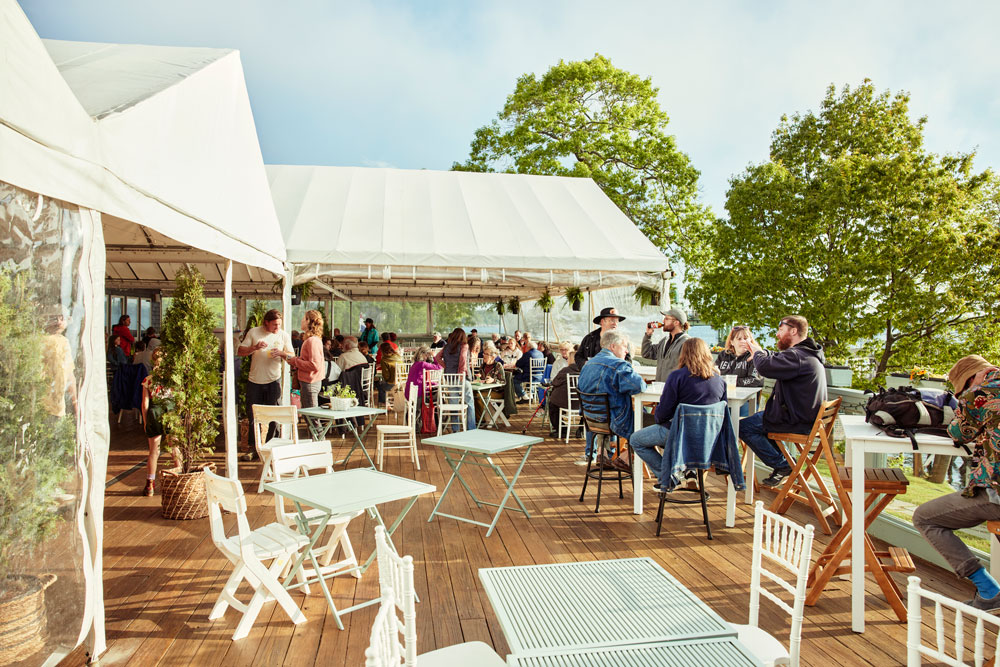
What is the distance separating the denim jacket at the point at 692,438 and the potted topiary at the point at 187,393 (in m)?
3.55

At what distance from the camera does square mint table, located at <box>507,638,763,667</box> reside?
1490 mm

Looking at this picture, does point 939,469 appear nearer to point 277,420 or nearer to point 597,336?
point 597,336

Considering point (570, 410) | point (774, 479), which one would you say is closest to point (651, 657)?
point (774, 479)

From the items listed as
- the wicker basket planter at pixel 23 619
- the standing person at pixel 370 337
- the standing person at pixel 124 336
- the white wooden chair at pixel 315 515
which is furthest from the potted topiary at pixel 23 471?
the standing person at pixel 370 337

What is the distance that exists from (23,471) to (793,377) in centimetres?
447

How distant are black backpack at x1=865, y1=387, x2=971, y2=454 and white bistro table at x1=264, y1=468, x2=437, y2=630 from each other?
2301 mm

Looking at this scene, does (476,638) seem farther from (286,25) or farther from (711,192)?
(711,192)

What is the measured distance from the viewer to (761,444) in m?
4.99

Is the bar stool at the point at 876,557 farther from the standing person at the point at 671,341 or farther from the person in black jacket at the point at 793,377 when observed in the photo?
the standing person at the point at 671,341

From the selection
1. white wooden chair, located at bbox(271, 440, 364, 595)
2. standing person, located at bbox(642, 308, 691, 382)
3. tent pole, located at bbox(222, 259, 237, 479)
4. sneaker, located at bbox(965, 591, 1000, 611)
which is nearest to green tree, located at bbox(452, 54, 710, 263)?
standing person, located at bbox(642, 308, 691, 382)

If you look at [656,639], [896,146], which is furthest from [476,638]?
[896,146]

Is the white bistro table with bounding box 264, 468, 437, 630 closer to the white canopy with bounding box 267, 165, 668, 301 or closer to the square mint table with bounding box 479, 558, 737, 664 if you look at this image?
the square mint table with bounding box 479, 558, 737, 664

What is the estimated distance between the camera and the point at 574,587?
6.38 ft

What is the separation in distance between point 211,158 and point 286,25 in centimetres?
729
